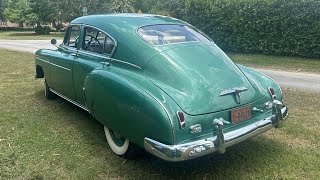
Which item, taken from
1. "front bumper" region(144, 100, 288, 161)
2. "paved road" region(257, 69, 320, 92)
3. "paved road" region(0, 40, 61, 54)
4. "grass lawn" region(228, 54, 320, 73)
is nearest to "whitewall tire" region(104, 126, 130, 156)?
"front bumper" region(144, 100, 288, 161)

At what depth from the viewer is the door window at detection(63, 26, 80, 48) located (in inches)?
205

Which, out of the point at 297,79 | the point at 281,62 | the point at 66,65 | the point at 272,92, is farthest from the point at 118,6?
the point at 272,92

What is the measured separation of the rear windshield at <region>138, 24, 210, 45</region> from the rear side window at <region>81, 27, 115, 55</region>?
1.49 ft

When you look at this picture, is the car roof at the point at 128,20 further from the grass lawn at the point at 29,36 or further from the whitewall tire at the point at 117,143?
the grass lawn at the point at 29,36

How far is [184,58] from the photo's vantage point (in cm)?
378

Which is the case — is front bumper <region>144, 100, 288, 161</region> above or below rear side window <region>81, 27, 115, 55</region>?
below

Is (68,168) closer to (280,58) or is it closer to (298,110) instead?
(298,110)

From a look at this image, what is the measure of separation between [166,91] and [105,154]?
4.15 ft

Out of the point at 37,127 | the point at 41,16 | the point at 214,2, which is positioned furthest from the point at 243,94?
the point at 41,16

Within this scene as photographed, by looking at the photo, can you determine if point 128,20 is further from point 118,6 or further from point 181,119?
point 118,6

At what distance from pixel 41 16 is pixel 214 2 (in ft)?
83.2

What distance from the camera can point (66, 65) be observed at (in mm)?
5016

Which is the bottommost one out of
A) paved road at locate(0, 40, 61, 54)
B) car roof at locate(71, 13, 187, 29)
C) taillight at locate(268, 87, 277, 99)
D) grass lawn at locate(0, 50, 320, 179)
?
paved road at locate(0, 40, 61, 54)

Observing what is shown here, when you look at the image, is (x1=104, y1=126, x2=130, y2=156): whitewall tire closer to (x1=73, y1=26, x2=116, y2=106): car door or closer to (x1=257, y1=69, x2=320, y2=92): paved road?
(x1=73, y1=26, x2=116, y2=106): car door
